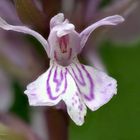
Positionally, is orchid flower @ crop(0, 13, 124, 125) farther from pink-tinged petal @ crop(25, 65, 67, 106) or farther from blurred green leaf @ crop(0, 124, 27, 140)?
blurred green leaf @ crop(0, 124, 27, 140)

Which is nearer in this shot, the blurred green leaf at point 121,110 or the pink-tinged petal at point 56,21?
the pink-tinged petal at point 56,21

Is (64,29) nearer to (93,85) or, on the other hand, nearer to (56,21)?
(56,21)

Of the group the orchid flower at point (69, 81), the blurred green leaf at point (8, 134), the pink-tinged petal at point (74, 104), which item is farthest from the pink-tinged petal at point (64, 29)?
the blurred green leaf at point (8, 134)

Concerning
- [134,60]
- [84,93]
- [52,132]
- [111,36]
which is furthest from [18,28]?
[134,60]

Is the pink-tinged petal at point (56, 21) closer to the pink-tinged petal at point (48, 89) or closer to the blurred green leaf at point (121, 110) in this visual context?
the pink-tinged petal at point (48, 89)

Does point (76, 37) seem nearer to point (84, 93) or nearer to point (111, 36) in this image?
point (84, 93)

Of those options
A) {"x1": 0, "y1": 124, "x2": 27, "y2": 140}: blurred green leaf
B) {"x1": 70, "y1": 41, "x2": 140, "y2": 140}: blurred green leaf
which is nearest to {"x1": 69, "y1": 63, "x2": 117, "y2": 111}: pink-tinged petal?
{"x1": 0, "y1": 124, "x2": 27, "y2": 140}: blurred green leaf

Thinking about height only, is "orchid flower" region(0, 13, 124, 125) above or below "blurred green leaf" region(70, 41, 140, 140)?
above
